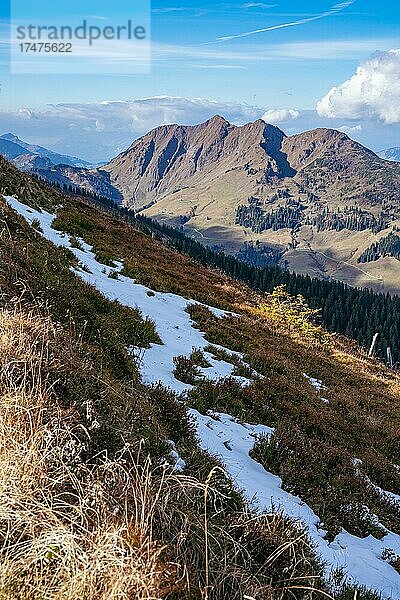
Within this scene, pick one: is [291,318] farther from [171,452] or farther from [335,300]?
[335,300]

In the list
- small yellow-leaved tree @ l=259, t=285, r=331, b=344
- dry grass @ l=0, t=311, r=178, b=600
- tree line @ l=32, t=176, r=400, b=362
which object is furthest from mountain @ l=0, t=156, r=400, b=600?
tree line @ l=32, t=176, r=400, b=362

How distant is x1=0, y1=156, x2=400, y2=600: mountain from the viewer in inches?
136

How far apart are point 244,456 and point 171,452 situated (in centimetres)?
245

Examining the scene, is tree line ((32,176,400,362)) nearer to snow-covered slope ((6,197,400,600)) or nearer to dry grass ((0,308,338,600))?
snow-covered slope ((6,197,400,600))

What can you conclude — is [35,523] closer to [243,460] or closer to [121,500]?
[121,500]

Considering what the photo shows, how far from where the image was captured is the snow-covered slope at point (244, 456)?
666 centimetres

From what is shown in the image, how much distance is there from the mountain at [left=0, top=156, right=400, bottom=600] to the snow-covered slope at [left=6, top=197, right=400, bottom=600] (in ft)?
0.14

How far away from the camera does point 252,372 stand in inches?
526

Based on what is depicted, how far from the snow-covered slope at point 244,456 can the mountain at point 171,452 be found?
4cm

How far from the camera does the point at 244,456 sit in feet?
28.2

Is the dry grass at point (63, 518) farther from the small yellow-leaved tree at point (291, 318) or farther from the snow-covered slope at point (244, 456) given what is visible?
the small yellow-leaved tree at point (291, 318)

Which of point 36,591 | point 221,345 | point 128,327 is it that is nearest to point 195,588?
point 36,591

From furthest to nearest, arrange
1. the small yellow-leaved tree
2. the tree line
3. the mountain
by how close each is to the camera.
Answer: the tree line, the small yellow-leaved tree, the mountain

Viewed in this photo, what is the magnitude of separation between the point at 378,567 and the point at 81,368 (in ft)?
17.6
